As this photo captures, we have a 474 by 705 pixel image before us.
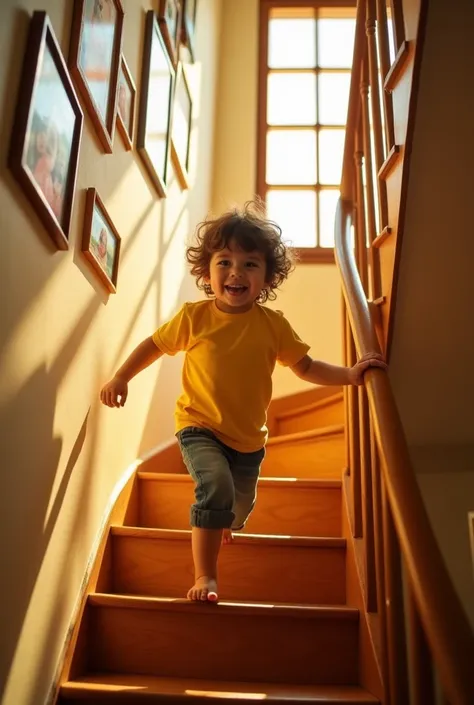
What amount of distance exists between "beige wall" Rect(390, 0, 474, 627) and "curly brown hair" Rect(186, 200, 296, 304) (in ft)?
1.16

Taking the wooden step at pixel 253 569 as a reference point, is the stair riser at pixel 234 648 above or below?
below

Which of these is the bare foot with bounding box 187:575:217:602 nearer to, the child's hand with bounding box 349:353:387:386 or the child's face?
the child's hand with bounding box 349:353:387:386

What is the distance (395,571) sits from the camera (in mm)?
1289

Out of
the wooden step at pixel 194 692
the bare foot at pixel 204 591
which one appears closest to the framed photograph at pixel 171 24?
the bare foot at pixel 204 591

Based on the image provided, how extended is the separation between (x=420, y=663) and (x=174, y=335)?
3.44 feet

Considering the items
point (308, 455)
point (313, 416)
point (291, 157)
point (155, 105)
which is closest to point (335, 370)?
point (308, 455)

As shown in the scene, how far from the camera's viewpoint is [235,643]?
5.32ft

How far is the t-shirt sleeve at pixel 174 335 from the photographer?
72.0 inches

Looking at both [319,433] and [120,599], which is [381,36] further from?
[120,599]

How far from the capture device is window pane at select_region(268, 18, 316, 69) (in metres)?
4.44

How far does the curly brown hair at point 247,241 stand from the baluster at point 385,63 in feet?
1.30

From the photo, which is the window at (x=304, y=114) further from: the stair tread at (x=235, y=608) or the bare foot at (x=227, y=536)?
the stair tread at (x=235, y=608)

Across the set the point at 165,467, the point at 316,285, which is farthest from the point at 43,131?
the point at 316,285

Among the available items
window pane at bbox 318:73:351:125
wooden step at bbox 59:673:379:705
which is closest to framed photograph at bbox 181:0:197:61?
window pane at bbox 318:73:351:125
